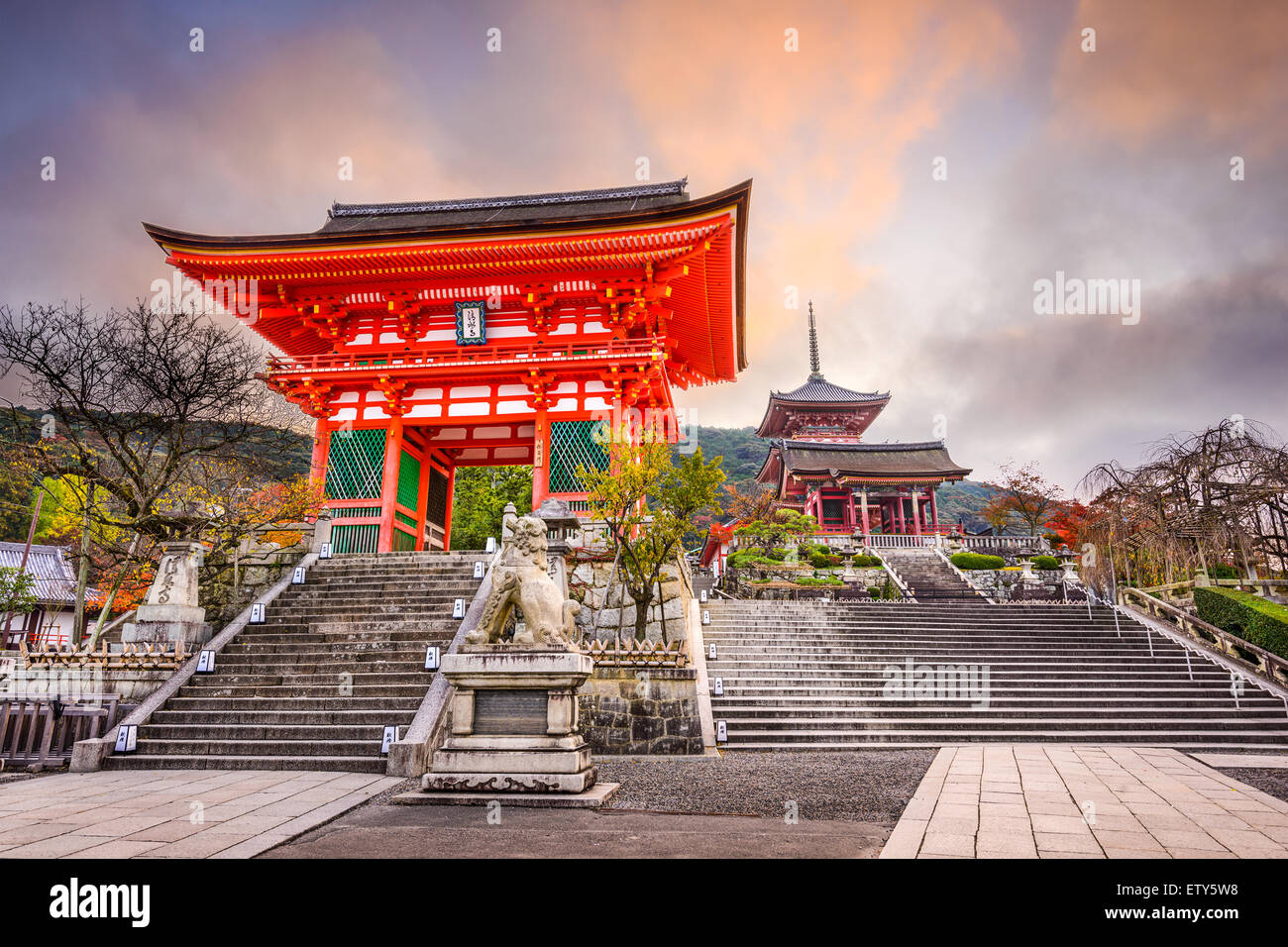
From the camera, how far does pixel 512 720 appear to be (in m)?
6.20

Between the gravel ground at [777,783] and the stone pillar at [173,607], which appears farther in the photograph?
the stone pillar at [173,607]

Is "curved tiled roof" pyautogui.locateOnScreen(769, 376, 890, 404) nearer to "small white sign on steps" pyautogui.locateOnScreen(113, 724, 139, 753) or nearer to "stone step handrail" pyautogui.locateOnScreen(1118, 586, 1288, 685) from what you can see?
"stone step handrail" pyautogui.locateOnScreen(1118, 586, 1288, 685)

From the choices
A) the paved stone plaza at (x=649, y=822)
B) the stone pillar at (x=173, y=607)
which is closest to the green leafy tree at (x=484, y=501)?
the stone pillar at (x=173, y=607)

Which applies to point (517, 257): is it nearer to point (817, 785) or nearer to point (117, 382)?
point (117, 382)

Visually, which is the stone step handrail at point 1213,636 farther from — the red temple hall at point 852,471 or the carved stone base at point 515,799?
the red temple hall at point 852,471

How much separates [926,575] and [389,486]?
70.7 ft

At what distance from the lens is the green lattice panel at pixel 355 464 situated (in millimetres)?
15891

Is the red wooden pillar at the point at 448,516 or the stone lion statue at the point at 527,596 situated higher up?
the red wooden pillar at the point at 448,516

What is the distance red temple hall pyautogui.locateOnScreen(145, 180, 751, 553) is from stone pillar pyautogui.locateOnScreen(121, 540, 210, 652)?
4.45 meters

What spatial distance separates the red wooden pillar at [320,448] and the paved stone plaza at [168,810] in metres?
9.15

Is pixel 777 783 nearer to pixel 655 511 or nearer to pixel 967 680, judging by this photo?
pixel 655 511

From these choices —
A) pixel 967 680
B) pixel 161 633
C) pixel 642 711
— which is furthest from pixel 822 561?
pixel 161 633

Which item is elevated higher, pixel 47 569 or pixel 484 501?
pixel 484 501
